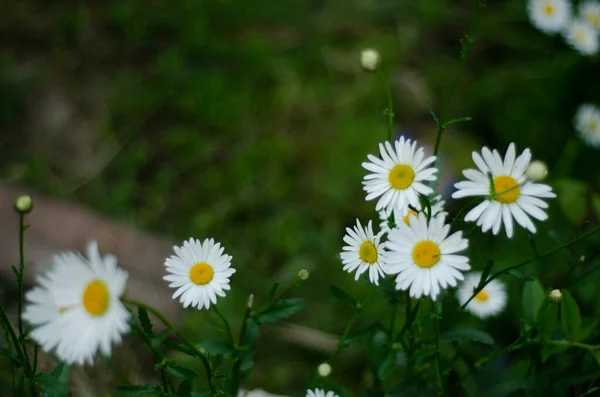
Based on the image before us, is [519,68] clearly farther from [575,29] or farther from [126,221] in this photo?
[126,221]

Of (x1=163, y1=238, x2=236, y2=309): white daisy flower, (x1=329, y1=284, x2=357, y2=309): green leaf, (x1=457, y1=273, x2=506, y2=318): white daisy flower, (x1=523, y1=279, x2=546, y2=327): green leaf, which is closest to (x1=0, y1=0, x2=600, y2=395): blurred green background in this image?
(x1=457, y1=273, x2=506, y2=318): white daisy flower

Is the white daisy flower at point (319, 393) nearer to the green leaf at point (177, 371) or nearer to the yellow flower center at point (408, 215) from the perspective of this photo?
the green leaf at point (177, 371)

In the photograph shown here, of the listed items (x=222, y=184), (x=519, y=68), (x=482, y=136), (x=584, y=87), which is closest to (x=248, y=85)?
(x=222, y=184)

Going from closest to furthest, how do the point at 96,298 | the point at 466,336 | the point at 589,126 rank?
the point at 96,298 → the point at 466,336 → the point at 589,126

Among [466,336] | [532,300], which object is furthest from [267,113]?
[466,336]

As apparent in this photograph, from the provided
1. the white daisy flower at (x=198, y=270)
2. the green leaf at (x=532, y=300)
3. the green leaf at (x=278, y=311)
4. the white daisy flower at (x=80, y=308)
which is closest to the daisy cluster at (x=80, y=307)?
the white daisy flower at (x=80, y=308)

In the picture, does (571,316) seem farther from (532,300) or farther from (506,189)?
(506,189)
